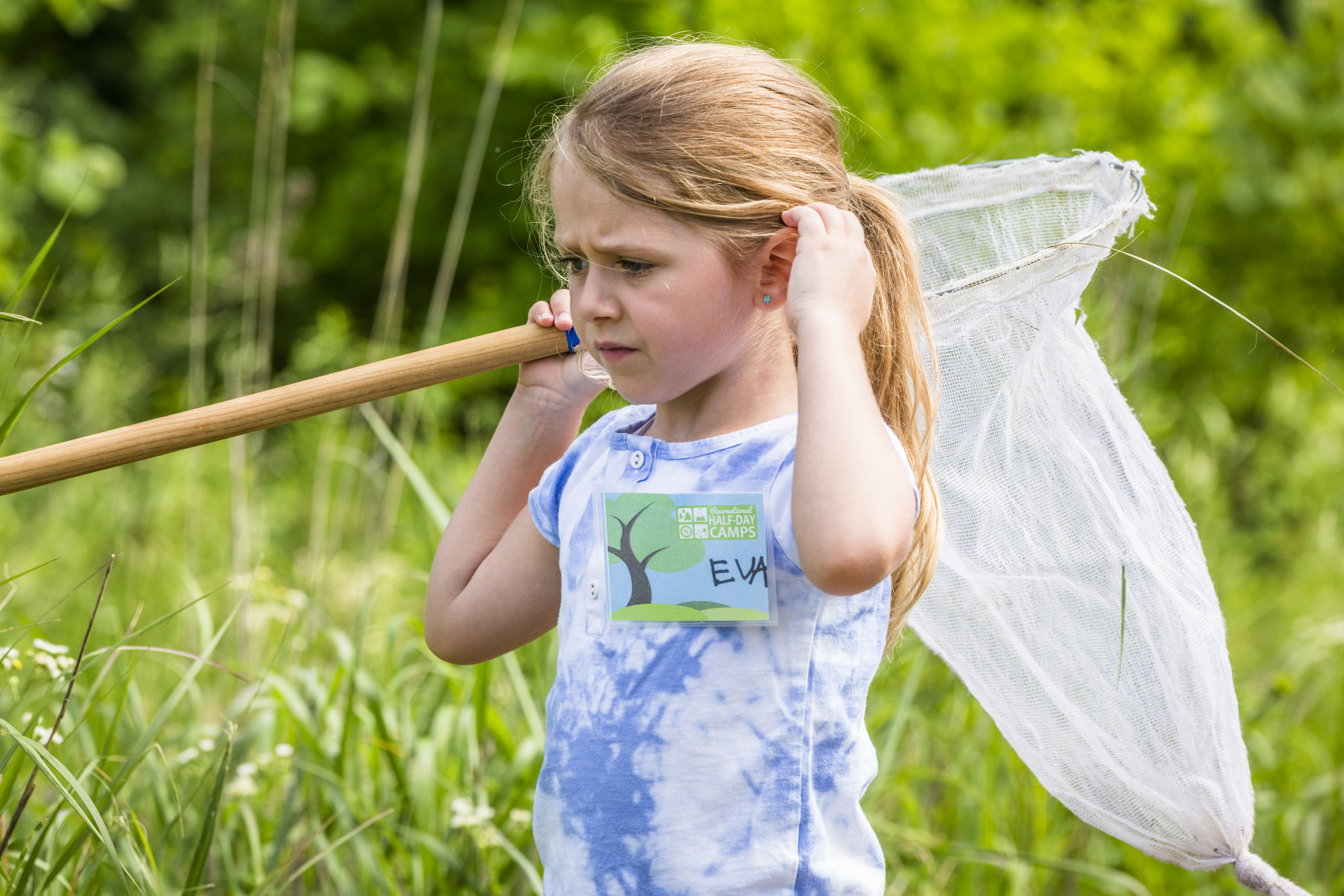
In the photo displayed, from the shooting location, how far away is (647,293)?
1.09 m

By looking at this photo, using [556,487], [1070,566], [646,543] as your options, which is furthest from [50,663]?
[1070,566]

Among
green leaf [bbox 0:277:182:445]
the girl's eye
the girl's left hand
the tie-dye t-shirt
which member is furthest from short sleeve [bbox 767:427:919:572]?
green leaf [bbox 0:277:182:445]

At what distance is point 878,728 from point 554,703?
4.17 ft

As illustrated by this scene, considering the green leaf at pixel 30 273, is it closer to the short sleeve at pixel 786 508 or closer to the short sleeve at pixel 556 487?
the short sleeve at pixel 556 487

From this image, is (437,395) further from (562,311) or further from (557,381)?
(562,311)

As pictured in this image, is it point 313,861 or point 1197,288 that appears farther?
point 313,861

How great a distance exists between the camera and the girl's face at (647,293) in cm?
109

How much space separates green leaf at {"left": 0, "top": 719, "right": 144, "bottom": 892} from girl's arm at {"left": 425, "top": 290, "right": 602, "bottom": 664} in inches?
15.8

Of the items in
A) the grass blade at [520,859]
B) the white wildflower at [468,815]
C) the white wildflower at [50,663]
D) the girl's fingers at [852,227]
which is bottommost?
the grass blade at [520,859]

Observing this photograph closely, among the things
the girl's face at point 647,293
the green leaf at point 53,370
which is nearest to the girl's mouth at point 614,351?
the girl's face at point 647,293

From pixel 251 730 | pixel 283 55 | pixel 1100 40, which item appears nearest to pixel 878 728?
pixel 251 730

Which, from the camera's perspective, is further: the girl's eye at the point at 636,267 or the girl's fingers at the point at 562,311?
the girl's fingers at the point at 562,311

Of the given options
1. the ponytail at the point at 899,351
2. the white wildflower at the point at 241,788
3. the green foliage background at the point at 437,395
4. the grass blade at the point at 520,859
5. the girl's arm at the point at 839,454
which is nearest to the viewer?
the girl's arm at the point at 839,454

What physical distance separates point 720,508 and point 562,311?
325mm
